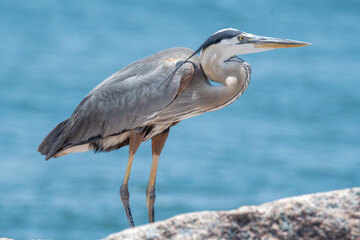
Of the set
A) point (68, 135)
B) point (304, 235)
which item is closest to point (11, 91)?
point (68, 135)

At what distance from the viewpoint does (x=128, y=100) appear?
5945 mm

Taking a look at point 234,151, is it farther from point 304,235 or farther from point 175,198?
point 304,235

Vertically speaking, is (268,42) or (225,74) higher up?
Result: (268,42)

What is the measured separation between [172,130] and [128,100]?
1220 centimetres

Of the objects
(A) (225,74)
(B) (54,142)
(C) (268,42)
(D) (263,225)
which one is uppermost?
(C) (268,42)

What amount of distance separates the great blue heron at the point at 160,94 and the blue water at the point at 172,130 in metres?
8.84

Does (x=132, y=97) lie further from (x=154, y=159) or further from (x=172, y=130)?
(x=172, y=130)

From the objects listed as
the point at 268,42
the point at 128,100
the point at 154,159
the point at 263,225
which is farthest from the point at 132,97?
the point at 263,225

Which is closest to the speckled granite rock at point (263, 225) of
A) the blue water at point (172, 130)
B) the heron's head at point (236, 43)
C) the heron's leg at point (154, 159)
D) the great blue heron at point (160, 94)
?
the great blue heron at point (160, 94)

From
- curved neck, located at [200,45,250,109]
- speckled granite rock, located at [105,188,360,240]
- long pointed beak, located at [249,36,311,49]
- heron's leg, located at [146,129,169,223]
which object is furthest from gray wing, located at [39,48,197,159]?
speckled granite rock, located at [105,188,360,240]

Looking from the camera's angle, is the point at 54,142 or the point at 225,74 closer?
the point at 225,74

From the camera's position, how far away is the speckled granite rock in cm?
350

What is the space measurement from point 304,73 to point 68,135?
55.4 ft

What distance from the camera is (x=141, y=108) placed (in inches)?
230
